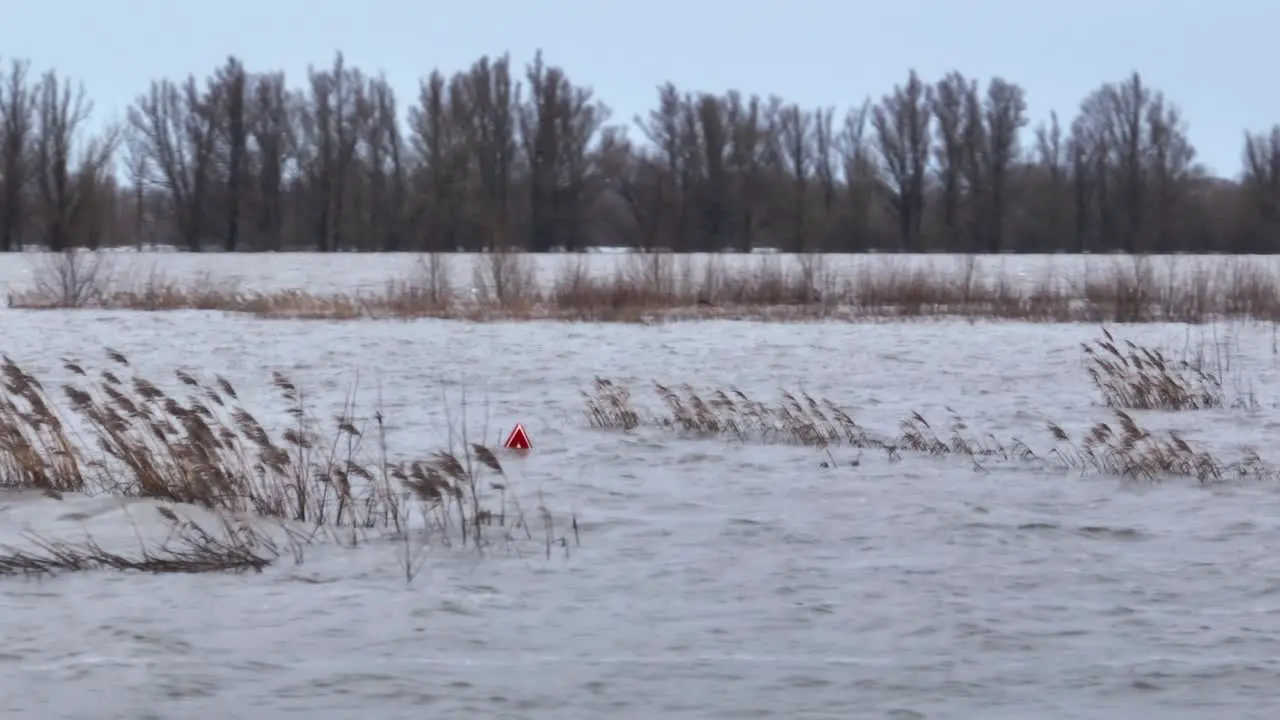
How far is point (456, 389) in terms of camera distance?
13.0 meters

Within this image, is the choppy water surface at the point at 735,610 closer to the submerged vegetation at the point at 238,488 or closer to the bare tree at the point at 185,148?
the submerged vegetation at the point at 238,488

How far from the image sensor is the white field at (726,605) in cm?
431

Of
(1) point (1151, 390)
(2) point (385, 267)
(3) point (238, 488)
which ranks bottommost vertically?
(3) point (238, 488)

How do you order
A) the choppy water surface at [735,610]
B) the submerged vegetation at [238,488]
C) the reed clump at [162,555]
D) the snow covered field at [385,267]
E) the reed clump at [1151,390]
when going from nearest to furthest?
1. the choppy water surface at [735,610]
2. the reed clump at [162,555]
3. the submerged vegetation at [238,488]
4. the reed clump at [1151,390]
5. the snow covered field at [385,267]

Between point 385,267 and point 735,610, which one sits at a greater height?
point 385,267

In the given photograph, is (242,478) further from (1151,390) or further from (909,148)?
(909,148)

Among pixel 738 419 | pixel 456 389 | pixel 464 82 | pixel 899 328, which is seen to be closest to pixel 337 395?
pixel 456 389

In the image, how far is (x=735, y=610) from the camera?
5328 mm

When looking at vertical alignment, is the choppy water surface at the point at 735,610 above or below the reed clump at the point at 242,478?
below

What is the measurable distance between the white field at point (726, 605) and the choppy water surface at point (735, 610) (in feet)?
0.05

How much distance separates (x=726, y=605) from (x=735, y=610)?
0.08 metres

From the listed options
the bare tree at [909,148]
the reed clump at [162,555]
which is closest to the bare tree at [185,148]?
the bare tree at [909,148]

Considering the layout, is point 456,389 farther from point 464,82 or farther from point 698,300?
point 464,82

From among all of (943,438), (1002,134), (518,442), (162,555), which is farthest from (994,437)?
(1002,134)
